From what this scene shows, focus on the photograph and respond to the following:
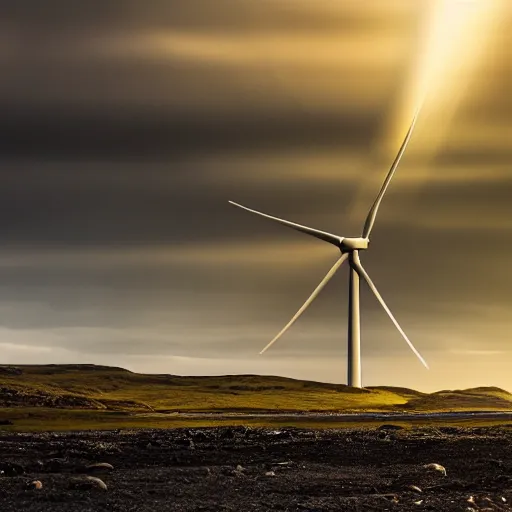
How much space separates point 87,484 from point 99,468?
20.9 feet

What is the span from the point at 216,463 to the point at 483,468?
32.7 feet

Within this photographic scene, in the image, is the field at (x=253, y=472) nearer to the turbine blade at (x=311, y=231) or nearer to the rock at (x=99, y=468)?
the rock at (x=99, y=468)

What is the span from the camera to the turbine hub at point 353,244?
11531cm

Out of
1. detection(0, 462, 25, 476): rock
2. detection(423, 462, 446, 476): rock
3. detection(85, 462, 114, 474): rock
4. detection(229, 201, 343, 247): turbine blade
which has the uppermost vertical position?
detection(229, 201, 343, 247): turbine blade

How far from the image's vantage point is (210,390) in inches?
7692

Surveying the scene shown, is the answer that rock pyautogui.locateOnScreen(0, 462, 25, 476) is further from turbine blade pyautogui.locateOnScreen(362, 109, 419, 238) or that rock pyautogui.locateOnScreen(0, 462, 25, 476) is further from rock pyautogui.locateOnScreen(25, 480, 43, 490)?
turbine blade pyautogui.locateOnScreen(362, 109, 419, 238)

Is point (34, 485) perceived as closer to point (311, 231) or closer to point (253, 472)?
point (253, 472)

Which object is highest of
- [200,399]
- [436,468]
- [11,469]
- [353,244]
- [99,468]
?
[353,244]

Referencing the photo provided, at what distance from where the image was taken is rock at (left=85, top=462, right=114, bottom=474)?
34.4m

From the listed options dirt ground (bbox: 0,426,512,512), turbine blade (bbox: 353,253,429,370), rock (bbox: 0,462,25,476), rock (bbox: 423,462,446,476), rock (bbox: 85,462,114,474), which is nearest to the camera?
dirt ground (bbox: 0,426,512,512)

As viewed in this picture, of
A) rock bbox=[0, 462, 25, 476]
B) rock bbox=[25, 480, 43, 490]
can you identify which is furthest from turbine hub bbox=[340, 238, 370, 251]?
rock bbox=[25, 480, 43, 490]

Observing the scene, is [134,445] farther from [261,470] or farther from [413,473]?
[413,473]

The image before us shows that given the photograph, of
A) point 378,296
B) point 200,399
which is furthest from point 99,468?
point 200,399

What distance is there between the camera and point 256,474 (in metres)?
34.8
